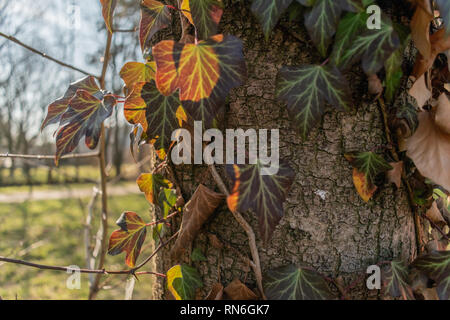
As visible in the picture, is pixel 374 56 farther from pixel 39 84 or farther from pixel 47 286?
pixel 39 84

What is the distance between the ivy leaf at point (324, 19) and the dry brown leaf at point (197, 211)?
33 cm

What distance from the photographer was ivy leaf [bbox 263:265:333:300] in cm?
58

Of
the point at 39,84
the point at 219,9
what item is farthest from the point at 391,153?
the point at 39,84

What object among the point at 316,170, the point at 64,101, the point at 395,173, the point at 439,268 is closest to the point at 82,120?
the point at 64,101

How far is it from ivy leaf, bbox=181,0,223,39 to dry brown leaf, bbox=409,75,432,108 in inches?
14.8

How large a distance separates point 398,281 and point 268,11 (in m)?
0.54

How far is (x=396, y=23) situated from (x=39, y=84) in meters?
6.72

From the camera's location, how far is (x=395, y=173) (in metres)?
0.65

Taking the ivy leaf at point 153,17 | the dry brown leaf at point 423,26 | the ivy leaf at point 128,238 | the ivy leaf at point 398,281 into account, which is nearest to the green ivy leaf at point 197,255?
the ivy leaf at point 128,238

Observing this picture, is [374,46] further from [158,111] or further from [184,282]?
[184,282]

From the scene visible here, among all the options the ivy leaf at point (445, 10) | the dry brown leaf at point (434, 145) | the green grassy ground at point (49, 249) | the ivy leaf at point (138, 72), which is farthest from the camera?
the green grassy ground at point (49, 249)

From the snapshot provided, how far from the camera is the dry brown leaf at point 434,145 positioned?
0.61 metres

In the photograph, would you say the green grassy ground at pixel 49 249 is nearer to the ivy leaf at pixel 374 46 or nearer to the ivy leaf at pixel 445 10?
the ivy leaf at pixel 374 46
